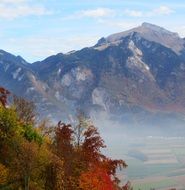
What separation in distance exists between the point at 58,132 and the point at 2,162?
10.6 meters

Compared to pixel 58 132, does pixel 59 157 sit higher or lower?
lower

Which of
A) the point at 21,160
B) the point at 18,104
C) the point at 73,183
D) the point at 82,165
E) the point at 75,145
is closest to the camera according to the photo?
the point at 21,160

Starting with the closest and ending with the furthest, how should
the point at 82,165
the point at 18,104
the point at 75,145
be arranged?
the point at 82,165, the point at 75,145, the point at 18,104

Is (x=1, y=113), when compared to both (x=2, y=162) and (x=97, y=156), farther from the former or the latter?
(x=97, y=156)

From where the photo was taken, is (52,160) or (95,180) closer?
(52,160)

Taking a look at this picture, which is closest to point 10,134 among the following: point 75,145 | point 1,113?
point 1,113

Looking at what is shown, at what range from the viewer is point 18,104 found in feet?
340

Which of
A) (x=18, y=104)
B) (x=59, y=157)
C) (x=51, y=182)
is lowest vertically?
(x=51, y=182)

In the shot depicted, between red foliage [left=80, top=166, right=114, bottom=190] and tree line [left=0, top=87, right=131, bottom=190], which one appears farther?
red foliage [left=80, top=166, right=114, bottom=190]

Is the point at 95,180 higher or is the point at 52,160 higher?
the point at 52,160

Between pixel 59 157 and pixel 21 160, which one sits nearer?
pixel 21 160

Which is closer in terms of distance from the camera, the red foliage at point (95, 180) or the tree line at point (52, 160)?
the tree line at point (52, 160)

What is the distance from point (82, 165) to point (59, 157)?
3.68 metres

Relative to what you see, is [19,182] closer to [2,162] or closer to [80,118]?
[2,162]
